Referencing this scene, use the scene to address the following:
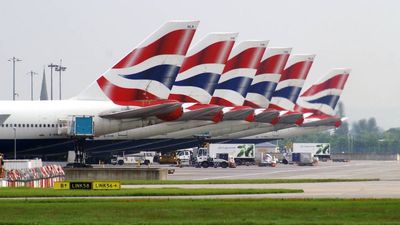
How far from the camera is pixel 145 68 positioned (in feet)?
308

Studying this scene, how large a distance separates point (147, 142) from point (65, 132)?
24833mm

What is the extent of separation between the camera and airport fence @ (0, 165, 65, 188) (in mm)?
68625

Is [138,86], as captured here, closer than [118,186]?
No

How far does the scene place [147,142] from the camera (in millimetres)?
116812

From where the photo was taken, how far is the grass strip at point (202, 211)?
38.8 m

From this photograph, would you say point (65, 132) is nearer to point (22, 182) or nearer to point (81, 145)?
point (81, 145)

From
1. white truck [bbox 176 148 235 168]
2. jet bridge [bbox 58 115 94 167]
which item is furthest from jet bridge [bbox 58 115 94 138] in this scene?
white truck [bbox 176 148 235 168]

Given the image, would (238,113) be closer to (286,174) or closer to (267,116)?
(267,116)

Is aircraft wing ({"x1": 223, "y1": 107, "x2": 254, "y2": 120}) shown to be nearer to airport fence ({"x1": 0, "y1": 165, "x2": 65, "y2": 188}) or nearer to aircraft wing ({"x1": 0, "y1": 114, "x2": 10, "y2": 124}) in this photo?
aircraft wing ({"x1": 0, "y1": 114, "x2": 10, "y2": 124})

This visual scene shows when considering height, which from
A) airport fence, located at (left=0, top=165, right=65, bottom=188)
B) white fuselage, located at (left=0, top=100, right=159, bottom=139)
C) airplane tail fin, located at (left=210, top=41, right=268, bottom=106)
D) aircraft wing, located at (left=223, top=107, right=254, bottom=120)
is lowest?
airport fence, located at (left=0, top=165, right=65, bottom=188)

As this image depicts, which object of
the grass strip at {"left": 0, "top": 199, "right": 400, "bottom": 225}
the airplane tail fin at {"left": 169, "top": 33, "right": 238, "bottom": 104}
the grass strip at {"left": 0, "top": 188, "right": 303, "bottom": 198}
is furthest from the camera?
the airplane tail fin at {"left": 169, "top": 33, "right": 238, "bottom": 104}

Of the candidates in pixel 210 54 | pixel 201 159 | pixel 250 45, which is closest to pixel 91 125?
pixel 210 54

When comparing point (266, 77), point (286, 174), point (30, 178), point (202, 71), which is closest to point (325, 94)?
point (266, 77)

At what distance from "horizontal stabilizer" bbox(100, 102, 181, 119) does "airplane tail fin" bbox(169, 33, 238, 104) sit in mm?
18215
